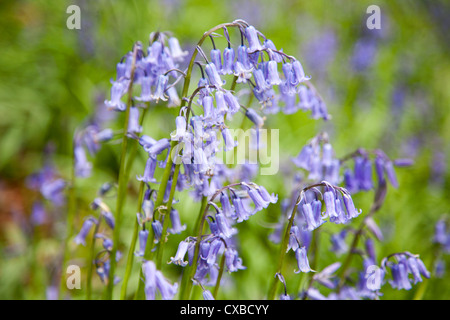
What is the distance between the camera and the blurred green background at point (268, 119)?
471 centimetres

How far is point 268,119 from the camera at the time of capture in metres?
6.13

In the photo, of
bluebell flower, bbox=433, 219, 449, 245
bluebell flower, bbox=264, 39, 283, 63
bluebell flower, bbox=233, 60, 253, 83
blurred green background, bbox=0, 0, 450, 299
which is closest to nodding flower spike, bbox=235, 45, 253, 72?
bluebell flower, bbox=233, 60, 253, 83

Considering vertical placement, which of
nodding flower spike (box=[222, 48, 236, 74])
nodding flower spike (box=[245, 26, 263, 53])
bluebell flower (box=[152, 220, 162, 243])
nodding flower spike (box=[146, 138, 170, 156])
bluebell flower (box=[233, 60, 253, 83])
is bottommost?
bluebell flower (box=[152, 220, 162, 243])

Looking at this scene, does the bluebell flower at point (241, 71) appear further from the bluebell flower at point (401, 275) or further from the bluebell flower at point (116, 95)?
the bluebell flower at point (401, 275)

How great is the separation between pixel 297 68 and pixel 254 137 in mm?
658

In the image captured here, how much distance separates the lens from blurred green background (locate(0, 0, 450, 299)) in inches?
186

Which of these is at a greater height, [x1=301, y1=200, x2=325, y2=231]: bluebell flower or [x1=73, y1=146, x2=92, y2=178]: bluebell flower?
[x1=73, y1=146, x2=92, y2=178]: bluebell flower

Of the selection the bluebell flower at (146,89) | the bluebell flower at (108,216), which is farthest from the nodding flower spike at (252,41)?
the bluebell flower at (108,216)

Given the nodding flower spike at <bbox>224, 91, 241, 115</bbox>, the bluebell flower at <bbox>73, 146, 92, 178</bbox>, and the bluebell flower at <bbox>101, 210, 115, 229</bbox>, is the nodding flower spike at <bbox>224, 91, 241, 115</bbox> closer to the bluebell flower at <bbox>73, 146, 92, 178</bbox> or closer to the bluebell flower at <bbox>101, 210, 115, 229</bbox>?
the bluebell flower at <bbox>101, 210, 115, 229</bbox>

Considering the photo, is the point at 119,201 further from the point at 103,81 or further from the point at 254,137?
the point at 103,81

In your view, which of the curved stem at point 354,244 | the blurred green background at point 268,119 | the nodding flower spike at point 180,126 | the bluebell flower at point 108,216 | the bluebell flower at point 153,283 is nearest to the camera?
the nodding flower spike at point 180,126

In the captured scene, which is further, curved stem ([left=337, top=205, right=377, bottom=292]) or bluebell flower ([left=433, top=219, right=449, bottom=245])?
bluebell flower ([left=433, top=219, right=449, bottom=245])

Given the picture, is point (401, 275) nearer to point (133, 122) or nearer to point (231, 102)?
point (231, 102)
